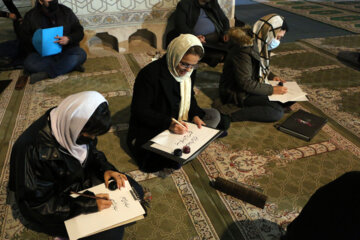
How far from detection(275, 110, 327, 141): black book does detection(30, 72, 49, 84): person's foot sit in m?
2.68

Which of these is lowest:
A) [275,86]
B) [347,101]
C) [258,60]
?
[347,101]

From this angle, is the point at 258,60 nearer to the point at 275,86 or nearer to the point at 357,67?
the point at 275,86

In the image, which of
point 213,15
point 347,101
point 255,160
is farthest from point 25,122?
point 347,101

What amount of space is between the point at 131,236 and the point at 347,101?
8.96 feet

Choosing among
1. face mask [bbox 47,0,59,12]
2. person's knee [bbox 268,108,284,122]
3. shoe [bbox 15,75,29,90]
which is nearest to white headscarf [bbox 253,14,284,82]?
person's knee [bbox 268,108,284,122]

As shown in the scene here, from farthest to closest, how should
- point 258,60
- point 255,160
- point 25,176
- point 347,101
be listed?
point 347,101
point 258,60
point 255,160
point 25,176

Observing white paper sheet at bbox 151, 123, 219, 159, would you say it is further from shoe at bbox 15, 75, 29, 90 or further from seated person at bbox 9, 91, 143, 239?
shoe at bbox 15, 75, 29, 90

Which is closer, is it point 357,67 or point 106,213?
point 106,213

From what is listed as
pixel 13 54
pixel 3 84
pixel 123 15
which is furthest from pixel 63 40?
pixel 123 15

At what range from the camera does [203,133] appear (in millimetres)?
2037

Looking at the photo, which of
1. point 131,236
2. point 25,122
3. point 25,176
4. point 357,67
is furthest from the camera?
point 357,67

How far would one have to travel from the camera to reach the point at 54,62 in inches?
144

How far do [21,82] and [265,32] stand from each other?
→ 2.73 meters

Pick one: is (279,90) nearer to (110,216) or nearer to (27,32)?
(110,216)
